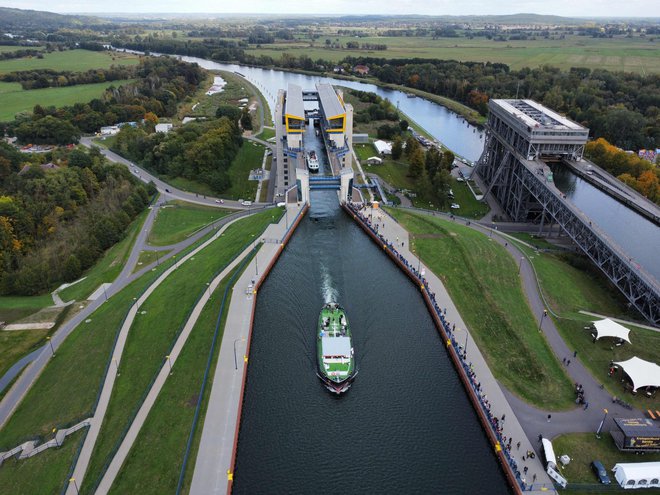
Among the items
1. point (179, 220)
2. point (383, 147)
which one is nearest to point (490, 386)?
point (179, 220)

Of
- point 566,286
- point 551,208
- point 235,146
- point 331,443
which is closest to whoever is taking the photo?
point 331,443

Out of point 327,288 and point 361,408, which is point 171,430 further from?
point 327,288

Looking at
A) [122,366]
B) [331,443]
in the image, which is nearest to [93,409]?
[122,366]

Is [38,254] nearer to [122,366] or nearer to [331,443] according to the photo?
[122,366]

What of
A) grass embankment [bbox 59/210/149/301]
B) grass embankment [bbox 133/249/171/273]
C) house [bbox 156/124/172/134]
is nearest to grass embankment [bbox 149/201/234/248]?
grass embankment [bbox 133/249/171/273]

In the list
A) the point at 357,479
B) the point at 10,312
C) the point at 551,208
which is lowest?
the point at 10,312

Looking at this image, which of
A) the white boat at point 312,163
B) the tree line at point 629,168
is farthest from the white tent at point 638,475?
the white boat at point 312,163

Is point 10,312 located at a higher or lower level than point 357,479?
lower

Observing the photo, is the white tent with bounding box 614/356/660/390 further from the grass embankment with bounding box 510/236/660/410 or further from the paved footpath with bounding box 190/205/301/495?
the paved footpath with bounding box 190/205/301/495
